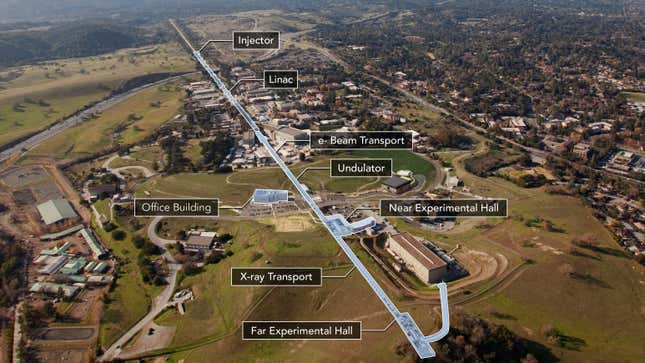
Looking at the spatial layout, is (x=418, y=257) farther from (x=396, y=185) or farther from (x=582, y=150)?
(x=582, y=150)

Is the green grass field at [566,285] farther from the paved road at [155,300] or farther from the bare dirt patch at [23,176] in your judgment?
the bare dirt patch at [23,176]

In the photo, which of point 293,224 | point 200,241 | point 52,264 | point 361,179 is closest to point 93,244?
point 52,264

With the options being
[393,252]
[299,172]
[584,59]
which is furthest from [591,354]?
[584,59]

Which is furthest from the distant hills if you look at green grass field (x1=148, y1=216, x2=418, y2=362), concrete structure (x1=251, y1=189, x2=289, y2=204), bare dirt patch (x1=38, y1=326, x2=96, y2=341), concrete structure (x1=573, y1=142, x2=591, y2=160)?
concrete structure (x1=573, y1=142, x2=591, y2=160)

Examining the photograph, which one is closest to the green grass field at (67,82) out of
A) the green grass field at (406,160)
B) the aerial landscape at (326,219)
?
the aerial landscape at (326,219)

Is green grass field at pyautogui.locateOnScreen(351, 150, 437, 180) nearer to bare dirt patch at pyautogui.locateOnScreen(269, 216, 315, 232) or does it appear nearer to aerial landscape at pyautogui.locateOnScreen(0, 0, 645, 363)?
aerial landscape at pyautogui.locateOnScreen(0, 0, 645, 363)
